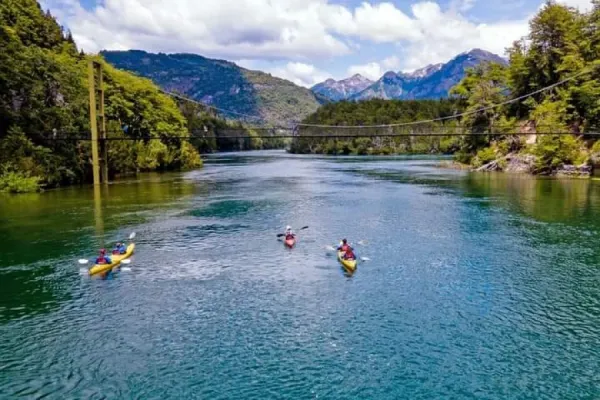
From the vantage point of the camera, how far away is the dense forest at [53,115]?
45.2 m

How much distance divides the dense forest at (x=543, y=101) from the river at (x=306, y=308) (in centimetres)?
2412

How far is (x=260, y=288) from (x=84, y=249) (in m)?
10.6

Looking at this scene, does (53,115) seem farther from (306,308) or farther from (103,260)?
(306,308)

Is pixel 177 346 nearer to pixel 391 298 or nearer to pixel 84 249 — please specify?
pixel 391 298

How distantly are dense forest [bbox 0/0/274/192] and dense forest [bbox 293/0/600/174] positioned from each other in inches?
941

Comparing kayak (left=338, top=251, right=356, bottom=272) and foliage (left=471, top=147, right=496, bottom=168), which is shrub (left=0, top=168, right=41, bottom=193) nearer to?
kayak (left=338, top=251, right=356, bottom=272)

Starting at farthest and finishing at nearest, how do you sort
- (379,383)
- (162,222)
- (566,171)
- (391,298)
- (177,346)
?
1. (566,171)
2. (162,222)
3. (391,298)
4. (177,346)
5. (379,383)

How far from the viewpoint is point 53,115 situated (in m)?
49.3

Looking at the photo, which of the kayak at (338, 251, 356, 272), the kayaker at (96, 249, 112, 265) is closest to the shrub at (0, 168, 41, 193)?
the kayaker at (96, 249, 112, 265)

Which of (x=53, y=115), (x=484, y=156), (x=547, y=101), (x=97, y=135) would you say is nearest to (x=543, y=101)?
(x=547, y=101)

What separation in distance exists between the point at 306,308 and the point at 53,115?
41625 millimetres

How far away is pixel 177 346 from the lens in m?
A: 14.2

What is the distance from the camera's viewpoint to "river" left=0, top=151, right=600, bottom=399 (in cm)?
1230

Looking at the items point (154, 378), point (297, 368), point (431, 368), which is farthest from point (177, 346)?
point (431, 368)
